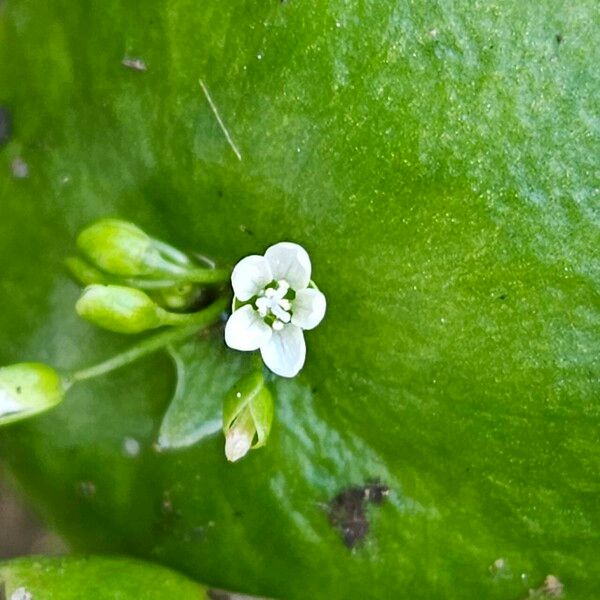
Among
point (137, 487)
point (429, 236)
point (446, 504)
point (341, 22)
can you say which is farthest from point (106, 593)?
point (341, 22)

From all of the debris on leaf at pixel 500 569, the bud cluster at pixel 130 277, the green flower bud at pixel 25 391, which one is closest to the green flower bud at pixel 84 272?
the bud cluster at pixel 130 277

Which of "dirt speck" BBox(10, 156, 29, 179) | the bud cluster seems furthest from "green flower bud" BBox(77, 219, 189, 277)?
"dirt speck" BBox(10, 156, 29, 179)

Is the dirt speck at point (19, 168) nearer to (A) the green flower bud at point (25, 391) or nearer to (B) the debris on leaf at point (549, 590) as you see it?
(A) the green flower bud at point (25, 391)

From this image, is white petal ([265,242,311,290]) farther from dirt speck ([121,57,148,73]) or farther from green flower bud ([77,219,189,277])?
dirt speck ([121,57,148,73])

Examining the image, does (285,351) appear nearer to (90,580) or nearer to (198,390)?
(198,390)

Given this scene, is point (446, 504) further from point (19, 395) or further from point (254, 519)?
point (19, 395)
